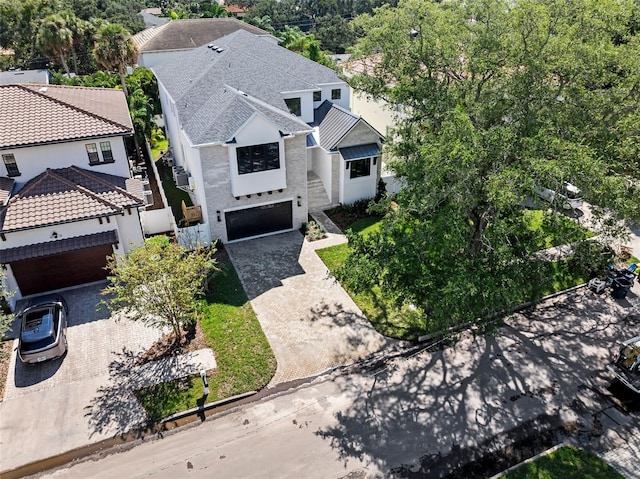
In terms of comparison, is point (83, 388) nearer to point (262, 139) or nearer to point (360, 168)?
point (262, 139)

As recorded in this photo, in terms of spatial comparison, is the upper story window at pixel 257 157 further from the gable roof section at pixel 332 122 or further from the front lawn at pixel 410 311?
the front lawn at pixel 410 311

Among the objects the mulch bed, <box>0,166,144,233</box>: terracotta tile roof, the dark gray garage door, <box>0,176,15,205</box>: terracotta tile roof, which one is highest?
<box>0,176,15,205</box>: terracotta tile roof

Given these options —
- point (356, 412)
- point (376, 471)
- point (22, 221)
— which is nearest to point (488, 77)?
point (356, 412)

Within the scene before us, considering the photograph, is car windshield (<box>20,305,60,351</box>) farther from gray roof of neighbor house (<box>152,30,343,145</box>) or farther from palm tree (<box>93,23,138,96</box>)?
palm tree (<box>93,23,138,96</box>)

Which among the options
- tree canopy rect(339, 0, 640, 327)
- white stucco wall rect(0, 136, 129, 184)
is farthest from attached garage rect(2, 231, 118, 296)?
tree canopy rect(339, 0, 640, 327)

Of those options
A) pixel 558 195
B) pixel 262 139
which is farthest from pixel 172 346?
pixel 558 195

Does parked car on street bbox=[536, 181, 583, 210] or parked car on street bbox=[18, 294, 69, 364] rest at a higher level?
parked car on street bbox=[536, 181, 583, 210]
